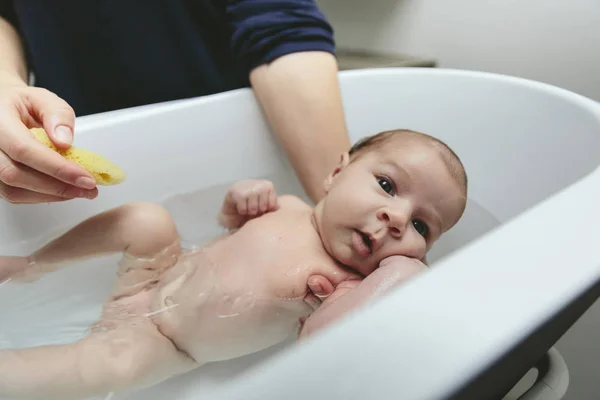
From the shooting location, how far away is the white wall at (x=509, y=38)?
2.94 feet

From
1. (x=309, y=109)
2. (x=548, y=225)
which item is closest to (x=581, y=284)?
(x=548, y=225)

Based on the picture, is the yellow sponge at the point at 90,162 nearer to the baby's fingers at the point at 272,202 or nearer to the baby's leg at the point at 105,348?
the baby's leg at the point at 105,348

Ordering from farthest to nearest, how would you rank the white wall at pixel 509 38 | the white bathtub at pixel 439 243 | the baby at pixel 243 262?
1. the white wall at pixel 509 38
2. the baby at pixel 243 262
3. the white bathtub at pixel 439 243

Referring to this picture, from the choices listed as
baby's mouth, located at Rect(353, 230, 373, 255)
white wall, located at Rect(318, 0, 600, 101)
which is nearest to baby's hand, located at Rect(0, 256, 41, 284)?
baby's mouth, located at Rect(353, 230, 373, 255)

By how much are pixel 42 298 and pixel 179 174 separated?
0.30 metres

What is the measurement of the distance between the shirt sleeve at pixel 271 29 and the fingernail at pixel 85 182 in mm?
455

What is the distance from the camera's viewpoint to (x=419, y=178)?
656 mm

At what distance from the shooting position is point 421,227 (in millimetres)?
683

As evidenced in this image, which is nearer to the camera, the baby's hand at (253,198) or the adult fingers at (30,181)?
the adult fingers at (30,181)

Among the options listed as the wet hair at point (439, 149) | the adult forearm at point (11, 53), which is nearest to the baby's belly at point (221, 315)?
the wet hair at point (439, 149)

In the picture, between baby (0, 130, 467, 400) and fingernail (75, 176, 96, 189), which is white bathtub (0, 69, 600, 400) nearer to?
baby (0, 130, 467, 400)

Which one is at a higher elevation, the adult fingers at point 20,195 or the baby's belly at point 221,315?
the adult fingers at point 20,195

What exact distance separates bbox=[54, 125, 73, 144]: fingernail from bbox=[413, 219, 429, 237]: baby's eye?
1.40ft

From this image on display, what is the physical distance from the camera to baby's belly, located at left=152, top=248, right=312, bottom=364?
2.15 feet
